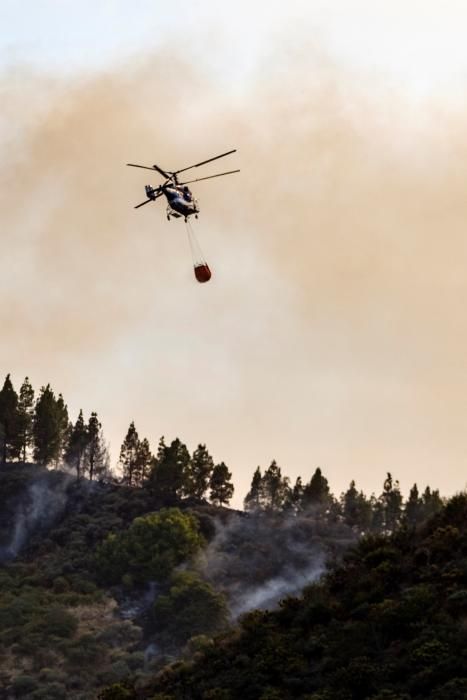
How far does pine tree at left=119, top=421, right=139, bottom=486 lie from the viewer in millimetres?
142750

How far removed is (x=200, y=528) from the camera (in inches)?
5049

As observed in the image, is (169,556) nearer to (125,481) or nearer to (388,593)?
(125,481)

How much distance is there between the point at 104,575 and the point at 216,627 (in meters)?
17.6

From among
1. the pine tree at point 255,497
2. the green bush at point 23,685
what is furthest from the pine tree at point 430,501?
the green bush at point 23,685

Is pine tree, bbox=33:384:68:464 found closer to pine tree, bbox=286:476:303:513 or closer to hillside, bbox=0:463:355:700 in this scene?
hillside, bbox=0:463:355:700

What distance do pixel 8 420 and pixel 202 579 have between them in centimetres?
3525

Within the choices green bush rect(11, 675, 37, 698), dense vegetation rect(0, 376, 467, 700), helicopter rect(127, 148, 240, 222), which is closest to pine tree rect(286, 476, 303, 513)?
dense vegetation rect(0, 376, 467, 700)

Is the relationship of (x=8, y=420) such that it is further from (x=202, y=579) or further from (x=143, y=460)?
(x=202, y=579)

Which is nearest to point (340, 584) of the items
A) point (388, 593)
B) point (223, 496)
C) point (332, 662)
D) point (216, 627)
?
point (388, 593)

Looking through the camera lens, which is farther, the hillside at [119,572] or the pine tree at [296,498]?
the pine tree at [296,498]

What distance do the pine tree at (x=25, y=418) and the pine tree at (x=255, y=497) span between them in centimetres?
2646

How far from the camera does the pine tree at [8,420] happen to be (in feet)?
456

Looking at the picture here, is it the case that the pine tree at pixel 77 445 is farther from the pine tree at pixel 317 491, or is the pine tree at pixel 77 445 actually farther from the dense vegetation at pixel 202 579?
the pine tree at pixel 317 491

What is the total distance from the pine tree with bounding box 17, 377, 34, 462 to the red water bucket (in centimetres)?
9164
